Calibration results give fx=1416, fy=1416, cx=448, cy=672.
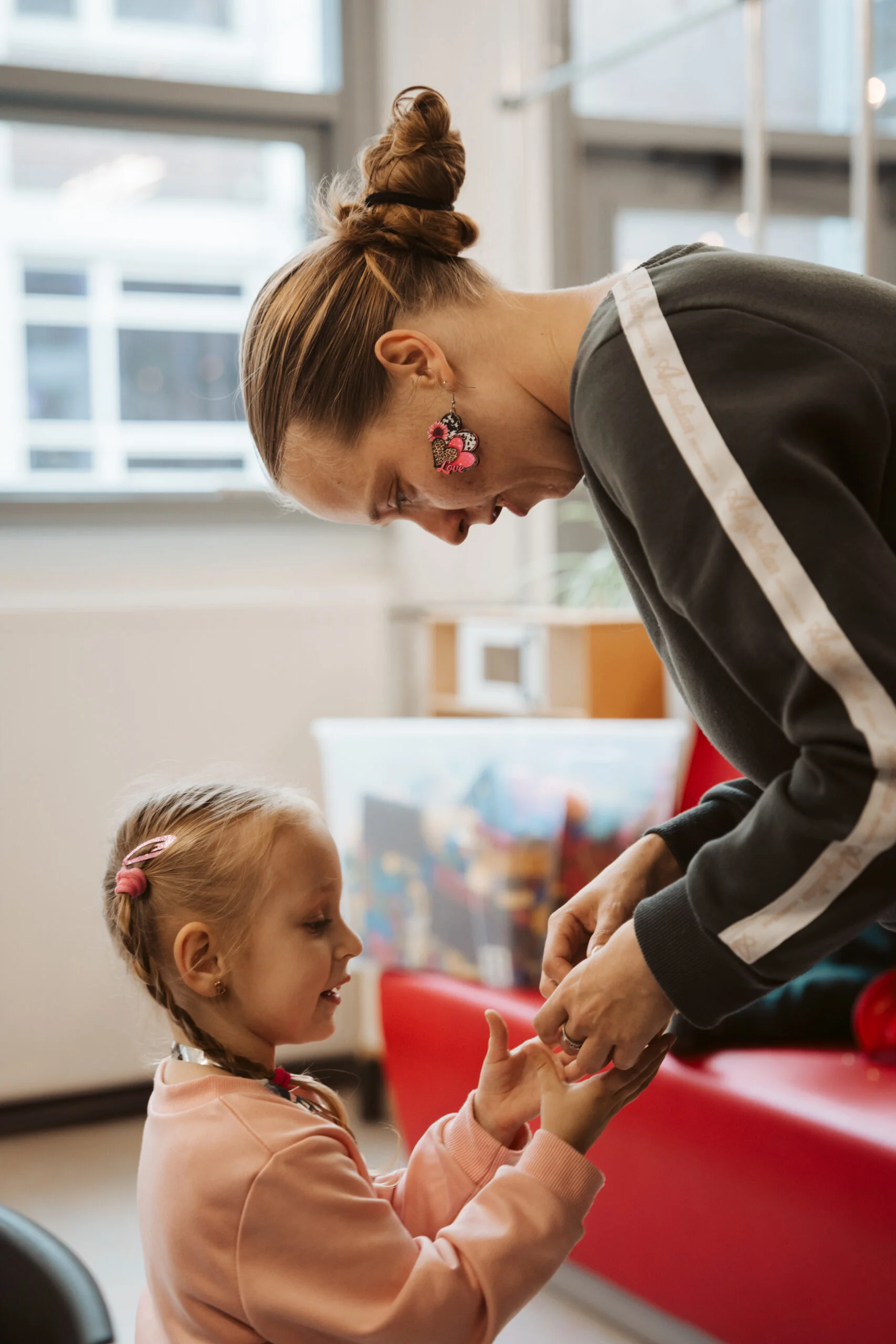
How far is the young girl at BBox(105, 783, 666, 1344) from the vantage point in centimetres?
104

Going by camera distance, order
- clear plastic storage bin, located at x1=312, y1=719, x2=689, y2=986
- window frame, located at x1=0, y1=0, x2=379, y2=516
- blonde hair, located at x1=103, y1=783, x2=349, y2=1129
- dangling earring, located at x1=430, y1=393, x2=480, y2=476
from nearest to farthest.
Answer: dangling earring, located at x1=430, y1=393, x2=480, y2=476 → blonde hair, located at x1=103, y1=783, x2=349, y2=1129 → clear plastic storage bin, located at x1=312, y1=719, x2=689, y2=986 → window frame, located at x1=0, y1=0, x2=379, y2=516

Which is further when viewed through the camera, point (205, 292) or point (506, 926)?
point (205, 292)

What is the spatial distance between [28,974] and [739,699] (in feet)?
7.73

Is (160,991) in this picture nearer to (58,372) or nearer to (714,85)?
(58,372)

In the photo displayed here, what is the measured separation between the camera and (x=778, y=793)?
87 centimetres

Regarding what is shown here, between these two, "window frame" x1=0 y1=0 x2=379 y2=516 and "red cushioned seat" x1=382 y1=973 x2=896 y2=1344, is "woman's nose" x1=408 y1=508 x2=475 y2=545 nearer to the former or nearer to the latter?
"red cushioned seat" x1=382 y1=973 x2=896 y2=1344

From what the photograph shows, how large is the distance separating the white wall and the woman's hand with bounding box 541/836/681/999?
1.78 m

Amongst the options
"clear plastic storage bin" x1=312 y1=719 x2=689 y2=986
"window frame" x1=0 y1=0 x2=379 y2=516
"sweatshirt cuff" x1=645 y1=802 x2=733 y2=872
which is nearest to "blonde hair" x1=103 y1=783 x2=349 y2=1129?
"sweatshirt cuff" x1=645 y1=802 x2=733 y2=872

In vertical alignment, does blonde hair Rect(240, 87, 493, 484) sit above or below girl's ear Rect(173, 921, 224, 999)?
above

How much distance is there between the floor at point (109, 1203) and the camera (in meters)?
2.11

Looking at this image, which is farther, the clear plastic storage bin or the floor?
the clear plastic storage bin

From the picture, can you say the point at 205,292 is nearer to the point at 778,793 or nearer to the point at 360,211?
the point at 360,211

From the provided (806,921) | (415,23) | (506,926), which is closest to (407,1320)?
(806,921)

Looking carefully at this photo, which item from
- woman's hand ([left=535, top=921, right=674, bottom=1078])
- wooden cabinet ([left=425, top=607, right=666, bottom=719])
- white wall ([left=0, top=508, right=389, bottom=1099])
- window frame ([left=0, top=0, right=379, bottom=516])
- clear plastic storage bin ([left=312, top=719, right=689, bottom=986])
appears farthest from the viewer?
window frame ([left=0, top=0, right=379, bottom=516])
